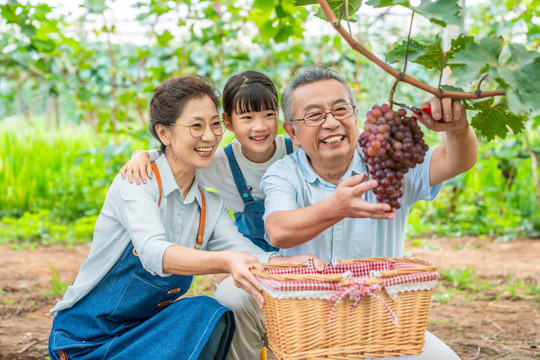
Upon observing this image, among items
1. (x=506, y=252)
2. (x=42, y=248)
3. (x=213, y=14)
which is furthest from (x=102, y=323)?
(x=506, y=252)

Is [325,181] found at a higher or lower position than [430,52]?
lower

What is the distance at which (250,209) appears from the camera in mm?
2594

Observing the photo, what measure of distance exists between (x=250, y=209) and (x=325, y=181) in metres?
0.53

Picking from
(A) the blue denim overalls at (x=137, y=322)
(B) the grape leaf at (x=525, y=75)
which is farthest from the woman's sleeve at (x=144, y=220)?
(B) the grape leaf at (x=525, y=75)

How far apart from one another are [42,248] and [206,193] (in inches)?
133

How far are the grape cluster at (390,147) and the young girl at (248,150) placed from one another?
0.93 m

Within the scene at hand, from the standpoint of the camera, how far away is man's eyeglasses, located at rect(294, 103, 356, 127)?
2068 mm

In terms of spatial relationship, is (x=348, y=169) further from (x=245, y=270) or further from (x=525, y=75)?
(x=525, y=75)

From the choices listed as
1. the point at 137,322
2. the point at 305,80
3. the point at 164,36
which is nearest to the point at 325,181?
the point at 305,80

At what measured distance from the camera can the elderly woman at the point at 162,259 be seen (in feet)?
6.32

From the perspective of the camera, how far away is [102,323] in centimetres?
204

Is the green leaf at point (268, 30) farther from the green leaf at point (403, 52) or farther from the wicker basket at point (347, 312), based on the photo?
the wicker basket at point (347, 312)

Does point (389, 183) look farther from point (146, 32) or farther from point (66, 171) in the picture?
point (66, 171)

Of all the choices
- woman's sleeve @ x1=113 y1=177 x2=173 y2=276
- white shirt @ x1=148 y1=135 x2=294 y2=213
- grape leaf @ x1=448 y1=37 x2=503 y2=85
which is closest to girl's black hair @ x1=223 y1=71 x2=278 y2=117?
white shirt @ x1=148 y1=135 x2=294 y2=213
